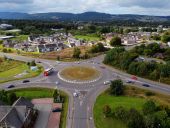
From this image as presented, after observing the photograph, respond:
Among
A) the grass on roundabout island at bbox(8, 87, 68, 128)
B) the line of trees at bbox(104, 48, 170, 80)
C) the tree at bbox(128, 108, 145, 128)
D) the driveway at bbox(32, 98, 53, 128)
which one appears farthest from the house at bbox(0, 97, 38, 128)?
the line of trees at bbox(104, 48, 170, 80)

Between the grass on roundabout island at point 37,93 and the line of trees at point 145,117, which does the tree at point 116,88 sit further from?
the grass on roundabout island at point 37,93

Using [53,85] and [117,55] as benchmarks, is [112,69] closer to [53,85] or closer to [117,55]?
[117,55]

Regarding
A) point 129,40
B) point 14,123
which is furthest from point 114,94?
point 129,40

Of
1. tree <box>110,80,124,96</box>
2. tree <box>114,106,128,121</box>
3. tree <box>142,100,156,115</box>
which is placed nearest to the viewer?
tree <box>114,106,128,121</box>

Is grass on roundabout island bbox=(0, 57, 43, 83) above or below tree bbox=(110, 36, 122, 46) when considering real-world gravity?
below

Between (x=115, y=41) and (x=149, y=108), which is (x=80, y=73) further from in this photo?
(x=115, y=41)

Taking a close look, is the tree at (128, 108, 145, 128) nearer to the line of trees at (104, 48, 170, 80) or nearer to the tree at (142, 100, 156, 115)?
the tree at (142, 100, 156, 115)

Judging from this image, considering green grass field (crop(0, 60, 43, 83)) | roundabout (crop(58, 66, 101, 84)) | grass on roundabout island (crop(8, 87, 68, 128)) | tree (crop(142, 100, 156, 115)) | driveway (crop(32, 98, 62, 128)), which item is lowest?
driveway (crop(32, 98, 62, 128))
